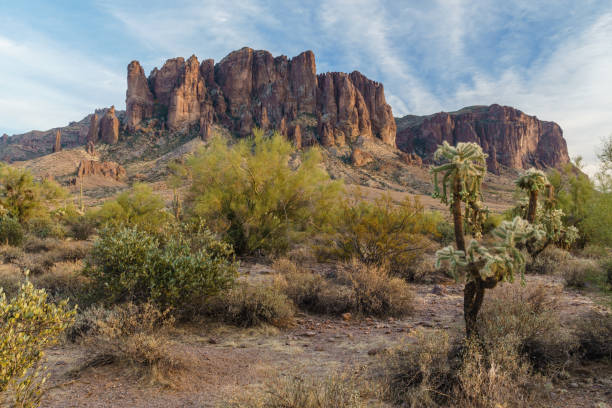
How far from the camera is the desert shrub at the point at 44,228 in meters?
16.5

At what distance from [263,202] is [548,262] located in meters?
10.9

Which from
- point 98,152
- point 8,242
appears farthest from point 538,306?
point 98,152

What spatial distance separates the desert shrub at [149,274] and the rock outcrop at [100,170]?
76896 mm

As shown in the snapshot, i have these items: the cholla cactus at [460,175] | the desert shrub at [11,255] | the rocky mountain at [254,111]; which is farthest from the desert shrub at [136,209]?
the rocky mountain at [254,111]

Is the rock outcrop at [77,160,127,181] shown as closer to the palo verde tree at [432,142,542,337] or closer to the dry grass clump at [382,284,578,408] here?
the palo verde tree at [432,142,542,337]

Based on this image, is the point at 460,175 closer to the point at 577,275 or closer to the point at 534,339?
the point at 534,339

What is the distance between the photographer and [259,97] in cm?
11481

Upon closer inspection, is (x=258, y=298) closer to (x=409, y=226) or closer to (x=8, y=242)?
(x=409, y=226)

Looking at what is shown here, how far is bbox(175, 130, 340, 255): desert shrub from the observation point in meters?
13.0

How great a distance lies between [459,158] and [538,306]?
3.60 metres

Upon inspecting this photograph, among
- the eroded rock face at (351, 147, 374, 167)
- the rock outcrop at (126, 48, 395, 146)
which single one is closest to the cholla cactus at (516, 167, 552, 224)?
the eroded rock face at (351, 147, 374, 167)

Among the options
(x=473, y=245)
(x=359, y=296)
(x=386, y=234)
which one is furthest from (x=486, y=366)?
(x=386, y=234)

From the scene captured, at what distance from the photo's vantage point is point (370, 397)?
12.0 feet

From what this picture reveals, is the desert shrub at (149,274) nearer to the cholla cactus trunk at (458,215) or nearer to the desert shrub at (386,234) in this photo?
the cholla cactus trunk at (458,215)
